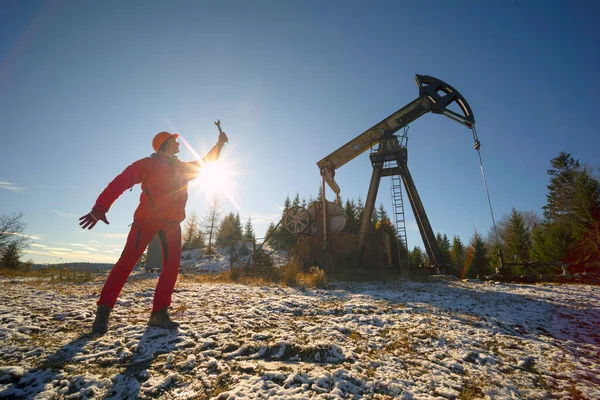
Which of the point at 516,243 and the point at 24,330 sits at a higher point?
the point at 516,243

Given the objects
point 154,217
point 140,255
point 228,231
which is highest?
point 228,231

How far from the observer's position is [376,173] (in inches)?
443

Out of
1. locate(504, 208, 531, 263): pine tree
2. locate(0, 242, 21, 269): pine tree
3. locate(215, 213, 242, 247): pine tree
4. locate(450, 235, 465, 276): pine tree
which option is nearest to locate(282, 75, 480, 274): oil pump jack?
locate(0, 242, 21, 269): pine tree

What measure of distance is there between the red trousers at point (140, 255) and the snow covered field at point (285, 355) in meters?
0.31

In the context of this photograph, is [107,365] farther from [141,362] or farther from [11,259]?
[11,259]

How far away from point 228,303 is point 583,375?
12.6ft

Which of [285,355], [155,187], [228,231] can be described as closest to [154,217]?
[155,187]

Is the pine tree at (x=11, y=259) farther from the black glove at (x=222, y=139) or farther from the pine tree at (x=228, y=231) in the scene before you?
the black glove at (x=222, y=139)

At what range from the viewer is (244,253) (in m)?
28.2

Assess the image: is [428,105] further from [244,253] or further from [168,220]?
[244,253]

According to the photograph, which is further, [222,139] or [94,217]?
[222,139]

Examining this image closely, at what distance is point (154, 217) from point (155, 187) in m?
0.36

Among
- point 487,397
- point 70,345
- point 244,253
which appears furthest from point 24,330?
point 244,253

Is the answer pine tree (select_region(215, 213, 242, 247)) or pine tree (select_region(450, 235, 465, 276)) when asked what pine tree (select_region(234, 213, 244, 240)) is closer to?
pine tree (select_region(215, 213, 242, 247))
